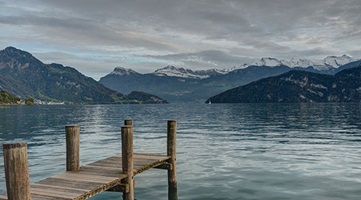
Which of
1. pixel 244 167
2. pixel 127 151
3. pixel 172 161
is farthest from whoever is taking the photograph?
pixel 244 167

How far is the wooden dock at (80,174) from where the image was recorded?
35.1 ft

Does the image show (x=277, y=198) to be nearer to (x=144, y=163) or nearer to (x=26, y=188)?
(x=144, y=163)

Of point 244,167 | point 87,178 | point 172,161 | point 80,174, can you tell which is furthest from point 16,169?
point 244,167

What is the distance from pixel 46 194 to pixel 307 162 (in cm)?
2425

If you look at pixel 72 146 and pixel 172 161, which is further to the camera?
pixel 172 161

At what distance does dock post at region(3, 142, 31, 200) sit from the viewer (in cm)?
1050

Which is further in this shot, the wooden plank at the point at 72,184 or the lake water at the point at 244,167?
the lake water at the point at 244,167

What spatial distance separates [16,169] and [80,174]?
269 inches

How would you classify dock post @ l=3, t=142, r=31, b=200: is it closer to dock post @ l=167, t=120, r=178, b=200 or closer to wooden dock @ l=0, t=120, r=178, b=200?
wooden dock @ l=0, t=120, r=178, b=200

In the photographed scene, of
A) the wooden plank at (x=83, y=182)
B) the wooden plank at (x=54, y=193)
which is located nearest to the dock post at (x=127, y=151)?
the wooden plank at (x=83, y=182)

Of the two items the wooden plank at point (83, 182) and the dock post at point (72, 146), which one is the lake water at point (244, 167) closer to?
the wooden plank at point (83, 182)

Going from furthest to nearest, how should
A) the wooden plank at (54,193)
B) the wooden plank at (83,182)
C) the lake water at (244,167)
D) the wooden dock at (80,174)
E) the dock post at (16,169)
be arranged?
the lake water at (244,167)
the wooden plank at (83,182)
the wooden plank at (54,193)
the wooden dock at (80,174)
the dock post at (16,169)

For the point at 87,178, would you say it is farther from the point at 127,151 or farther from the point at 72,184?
the point at 127,151

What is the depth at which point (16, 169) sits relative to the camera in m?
10.6
